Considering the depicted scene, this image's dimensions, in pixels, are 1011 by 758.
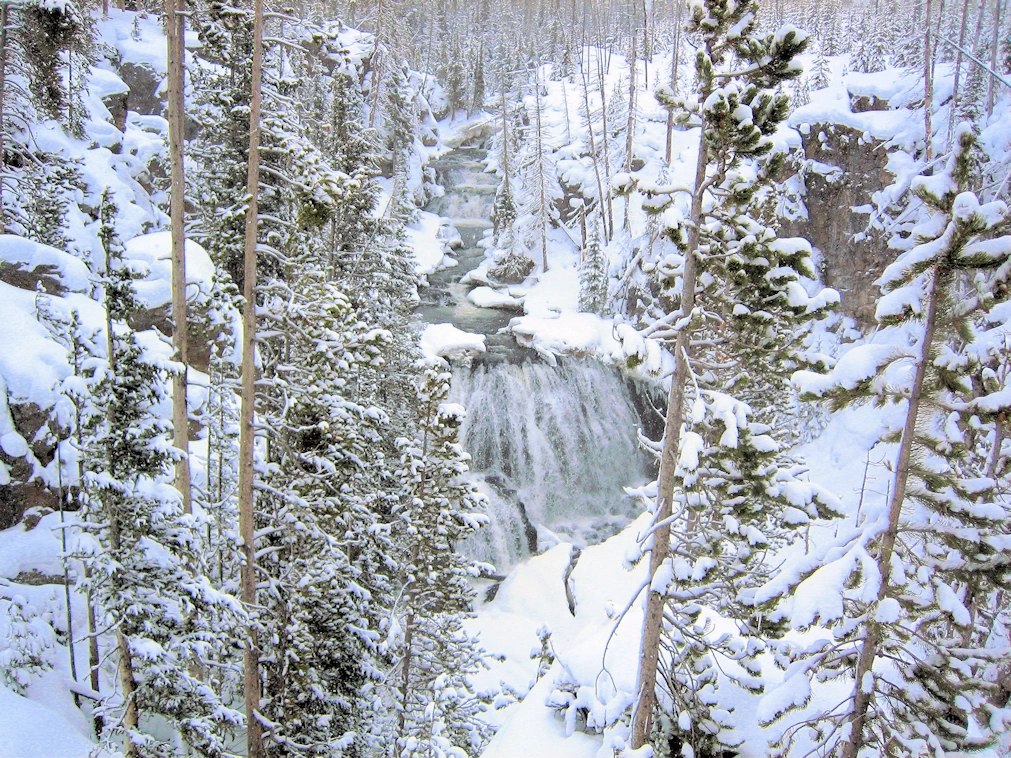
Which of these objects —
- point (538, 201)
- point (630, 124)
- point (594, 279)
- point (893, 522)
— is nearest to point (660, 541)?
point (893, 522)

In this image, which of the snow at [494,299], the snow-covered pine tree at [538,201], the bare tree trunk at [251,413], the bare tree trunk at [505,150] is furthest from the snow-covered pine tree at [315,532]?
the bare tree trunk at [505,150]

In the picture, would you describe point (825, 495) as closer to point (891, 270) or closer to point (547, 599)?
point (891, 270)

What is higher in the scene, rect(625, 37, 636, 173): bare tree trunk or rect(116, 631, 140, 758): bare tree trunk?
rect(625, 37, 636, 173): bare tree trunk

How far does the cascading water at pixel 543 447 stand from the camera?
2589 centimetres

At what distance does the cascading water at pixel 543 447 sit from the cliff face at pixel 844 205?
12963mm

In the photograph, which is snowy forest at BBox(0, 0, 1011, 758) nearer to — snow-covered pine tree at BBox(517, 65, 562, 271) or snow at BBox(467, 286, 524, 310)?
snow at BBox(467, 286, 524, 310)

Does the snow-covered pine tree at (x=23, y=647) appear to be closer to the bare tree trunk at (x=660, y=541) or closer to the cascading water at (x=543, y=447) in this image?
the bare tree trunk at (x=660, y=541)

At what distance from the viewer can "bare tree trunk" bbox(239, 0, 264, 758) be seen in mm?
9711

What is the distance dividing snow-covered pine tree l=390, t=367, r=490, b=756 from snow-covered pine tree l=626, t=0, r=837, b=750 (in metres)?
5.80

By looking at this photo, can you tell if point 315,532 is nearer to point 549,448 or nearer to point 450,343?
point 549,448

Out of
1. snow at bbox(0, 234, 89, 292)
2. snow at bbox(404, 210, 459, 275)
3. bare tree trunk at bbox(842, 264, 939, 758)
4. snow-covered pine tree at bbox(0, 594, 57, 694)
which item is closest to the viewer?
bare tree trunk at bbox(842, 264, 939, 758)

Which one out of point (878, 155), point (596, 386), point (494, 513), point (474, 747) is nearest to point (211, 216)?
point (474, 747)

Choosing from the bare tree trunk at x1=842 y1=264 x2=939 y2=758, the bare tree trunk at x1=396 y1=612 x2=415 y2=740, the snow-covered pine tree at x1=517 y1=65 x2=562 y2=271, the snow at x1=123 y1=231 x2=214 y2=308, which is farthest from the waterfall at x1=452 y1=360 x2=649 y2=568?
the bare tree trunk at x1=842 y1=264 x2=939 y2=758

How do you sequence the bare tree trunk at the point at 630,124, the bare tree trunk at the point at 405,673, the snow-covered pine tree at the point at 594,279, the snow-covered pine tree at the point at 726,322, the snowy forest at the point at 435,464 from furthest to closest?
the bare tree trunk at the point at 630,124, the snow-covered pine tree at the point at 594,279, the bare tree trunk at the point at 405,673, the snow-covered pine tree at the point at 726,322, the snowy forest at the point at 435,464
